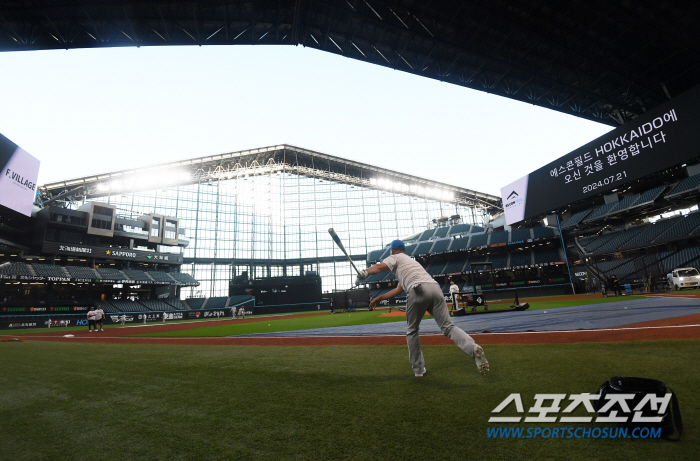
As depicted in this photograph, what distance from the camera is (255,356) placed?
6219 millimetres

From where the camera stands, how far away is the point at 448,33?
60.5ft

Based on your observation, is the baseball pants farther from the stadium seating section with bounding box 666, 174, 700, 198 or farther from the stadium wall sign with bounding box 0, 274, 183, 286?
the stadium wall sign with bounding box 0, 274, 183, 286

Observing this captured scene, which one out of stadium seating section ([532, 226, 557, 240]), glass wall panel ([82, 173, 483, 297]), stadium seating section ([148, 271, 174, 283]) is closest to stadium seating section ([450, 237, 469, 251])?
stadium seating section ([532, 226, 557, 240])

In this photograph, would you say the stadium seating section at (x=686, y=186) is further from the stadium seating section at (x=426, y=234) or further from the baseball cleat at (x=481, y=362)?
the baseball cleat at (x=481, y=362)

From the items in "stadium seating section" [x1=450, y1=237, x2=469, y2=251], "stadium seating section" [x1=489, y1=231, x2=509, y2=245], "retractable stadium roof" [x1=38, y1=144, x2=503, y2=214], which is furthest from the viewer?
"stadium seating section" [x1=450, y1=237, x2=469, y2=251]

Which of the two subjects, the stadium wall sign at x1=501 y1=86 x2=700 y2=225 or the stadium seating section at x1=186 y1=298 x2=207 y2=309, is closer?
the stadium wall sign at x1=501 y1=86 x2=700 y2=225

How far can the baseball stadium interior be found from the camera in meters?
16.6

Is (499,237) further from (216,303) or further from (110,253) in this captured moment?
(110,253)

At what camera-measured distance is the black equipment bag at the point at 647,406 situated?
75.1 inches

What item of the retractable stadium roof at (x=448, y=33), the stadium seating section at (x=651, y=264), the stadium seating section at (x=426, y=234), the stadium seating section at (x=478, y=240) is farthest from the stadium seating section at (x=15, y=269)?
the stadium seating section at (x=651, y=264)

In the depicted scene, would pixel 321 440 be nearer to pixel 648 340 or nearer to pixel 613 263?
pixel 648 340

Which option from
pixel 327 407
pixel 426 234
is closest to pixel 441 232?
pixel 426 234

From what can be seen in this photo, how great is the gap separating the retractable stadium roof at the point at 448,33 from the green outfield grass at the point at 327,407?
17.1 m

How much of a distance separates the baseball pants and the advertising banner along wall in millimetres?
31864
